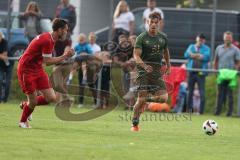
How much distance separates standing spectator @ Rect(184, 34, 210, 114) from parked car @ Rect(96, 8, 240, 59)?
1125mm

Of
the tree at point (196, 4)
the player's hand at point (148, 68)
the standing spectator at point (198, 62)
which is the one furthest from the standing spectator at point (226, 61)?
the player's hand at point (148, 68)

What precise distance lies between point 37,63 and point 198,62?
9.45 m

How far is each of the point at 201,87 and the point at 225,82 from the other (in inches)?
27.2

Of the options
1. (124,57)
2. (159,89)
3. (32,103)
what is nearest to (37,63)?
(32,103)

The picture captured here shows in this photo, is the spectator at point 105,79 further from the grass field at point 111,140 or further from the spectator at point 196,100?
the grass field at point 111,140

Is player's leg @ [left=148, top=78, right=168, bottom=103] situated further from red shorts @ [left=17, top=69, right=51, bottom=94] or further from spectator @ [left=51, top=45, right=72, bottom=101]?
spectator @ [left=51, top=45, right=72, bottom=101]

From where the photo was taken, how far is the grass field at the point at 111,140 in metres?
10.0

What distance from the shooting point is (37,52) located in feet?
43.9

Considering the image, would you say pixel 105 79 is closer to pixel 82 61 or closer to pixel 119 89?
pixel 119 89

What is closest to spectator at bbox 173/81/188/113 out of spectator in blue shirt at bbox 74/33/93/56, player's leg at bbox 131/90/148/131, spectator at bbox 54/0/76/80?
spectator in blue shirt at bbox 74/33/93/56

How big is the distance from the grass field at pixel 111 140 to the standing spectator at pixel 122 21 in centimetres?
531

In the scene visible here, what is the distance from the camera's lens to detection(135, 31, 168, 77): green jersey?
1439cm

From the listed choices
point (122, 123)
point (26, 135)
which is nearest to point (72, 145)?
point (26, 135)

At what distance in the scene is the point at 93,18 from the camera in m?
22.7
